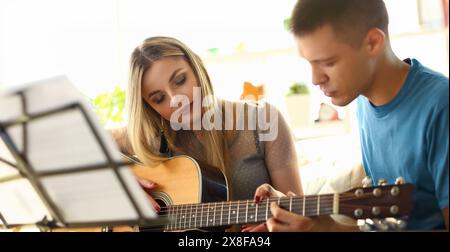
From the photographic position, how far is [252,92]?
50.8 inches

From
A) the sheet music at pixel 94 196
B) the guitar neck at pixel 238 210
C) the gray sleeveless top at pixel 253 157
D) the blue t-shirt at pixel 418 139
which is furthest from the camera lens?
the sheet music at pixel 94 196

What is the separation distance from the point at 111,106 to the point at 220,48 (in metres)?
0.26

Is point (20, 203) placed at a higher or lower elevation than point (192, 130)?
lower

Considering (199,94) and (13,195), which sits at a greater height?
(199,94)

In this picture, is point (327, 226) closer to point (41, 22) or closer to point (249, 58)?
point (249, 58)

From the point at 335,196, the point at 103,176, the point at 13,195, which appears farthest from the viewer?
the point at 13,195

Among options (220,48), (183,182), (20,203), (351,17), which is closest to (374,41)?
Result: (351,17)

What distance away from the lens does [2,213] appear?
5.05 ft

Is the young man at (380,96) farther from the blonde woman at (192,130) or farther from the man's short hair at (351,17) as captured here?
the blonde woman at (192,130)

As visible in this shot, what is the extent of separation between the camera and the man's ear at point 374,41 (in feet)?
3.64

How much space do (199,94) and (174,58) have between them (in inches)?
3.5

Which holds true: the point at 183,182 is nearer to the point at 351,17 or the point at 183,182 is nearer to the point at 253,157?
the point at 253,157

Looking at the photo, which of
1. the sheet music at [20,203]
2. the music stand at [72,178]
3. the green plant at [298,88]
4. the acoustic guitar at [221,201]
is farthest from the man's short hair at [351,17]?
the sheet music at [20,203]
